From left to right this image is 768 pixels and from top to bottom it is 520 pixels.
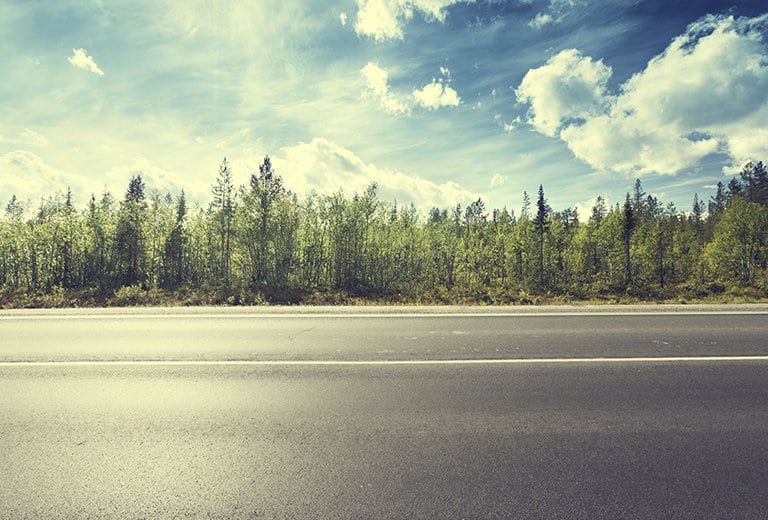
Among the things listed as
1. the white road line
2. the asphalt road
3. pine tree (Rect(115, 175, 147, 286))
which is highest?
pine tree (Rect(115, 175, 147, 286))

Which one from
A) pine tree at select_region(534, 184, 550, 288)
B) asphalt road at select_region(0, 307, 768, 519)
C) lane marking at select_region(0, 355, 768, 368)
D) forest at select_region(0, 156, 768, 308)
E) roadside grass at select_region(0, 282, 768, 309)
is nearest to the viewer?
asphalt road at select_region(0, 307, 768, 519)

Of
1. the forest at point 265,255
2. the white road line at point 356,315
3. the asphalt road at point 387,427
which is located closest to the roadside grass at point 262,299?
the forest at point 265,255

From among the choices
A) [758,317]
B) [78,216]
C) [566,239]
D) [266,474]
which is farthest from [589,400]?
[566,239]

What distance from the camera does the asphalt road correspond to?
3158 millimetres

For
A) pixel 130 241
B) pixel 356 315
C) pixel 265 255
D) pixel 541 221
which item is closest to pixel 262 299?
pixel 356 315

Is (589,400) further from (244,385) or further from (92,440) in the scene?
(92,440)

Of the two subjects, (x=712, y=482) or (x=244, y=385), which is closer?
(x=712, y=482)

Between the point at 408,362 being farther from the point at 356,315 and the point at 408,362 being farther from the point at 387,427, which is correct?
the point at 356,315

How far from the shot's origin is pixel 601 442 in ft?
13.1

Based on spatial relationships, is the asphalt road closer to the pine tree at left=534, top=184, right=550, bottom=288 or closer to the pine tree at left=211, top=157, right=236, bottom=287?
the pine tree at left=211, top=157, right=236, bottom=287

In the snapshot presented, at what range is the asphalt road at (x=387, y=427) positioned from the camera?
3.16 meters

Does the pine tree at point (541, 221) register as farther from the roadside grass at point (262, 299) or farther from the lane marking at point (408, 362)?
the lane marking at point (408, 362)

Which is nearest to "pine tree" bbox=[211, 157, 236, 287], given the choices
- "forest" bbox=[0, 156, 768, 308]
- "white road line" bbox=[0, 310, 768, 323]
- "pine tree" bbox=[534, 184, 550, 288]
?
"forest" bbox=[0, 156, 768, 308]

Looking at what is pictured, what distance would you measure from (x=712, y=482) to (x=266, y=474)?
415 centimetres
